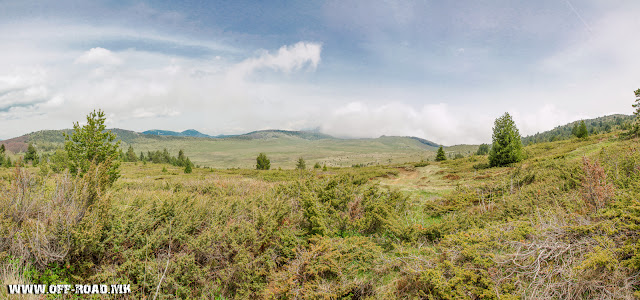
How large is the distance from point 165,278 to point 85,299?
1597 millimetres

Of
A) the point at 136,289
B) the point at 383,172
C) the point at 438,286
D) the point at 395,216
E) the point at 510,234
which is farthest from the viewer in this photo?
the point at 383,172

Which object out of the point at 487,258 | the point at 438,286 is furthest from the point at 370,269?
the point at 487,258

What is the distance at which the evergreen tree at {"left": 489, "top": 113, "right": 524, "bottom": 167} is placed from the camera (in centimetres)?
2303

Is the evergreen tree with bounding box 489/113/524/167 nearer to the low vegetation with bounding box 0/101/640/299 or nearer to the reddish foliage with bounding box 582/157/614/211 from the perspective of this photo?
the low vegetation with bounding box 0/101/640/299

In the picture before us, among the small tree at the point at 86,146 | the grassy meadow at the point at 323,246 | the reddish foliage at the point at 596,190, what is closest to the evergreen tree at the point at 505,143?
the grassy meadow at the point at 323,246

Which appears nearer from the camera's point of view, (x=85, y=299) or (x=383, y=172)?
(x=85, y=299)

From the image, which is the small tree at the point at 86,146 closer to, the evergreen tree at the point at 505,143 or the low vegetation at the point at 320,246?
the low vegetation at the point at 320,246

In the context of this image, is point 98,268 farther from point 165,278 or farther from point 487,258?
point 487,258

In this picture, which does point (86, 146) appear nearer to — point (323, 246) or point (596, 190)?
point (323, 246)

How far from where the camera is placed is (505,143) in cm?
2378

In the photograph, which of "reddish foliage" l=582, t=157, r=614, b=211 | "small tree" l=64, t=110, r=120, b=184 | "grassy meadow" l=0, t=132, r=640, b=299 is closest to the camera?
"grassy meadow" l=0, t=132, r=640, b=299

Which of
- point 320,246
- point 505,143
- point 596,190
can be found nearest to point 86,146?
point 320,246

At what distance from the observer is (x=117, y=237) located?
671cm

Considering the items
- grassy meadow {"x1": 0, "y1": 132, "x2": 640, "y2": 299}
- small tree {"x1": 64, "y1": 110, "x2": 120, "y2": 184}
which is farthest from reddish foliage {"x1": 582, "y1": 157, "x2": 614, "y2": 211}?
small tree {"x1": 64, "y1": 110, "x2": 120, "y2": 184}
